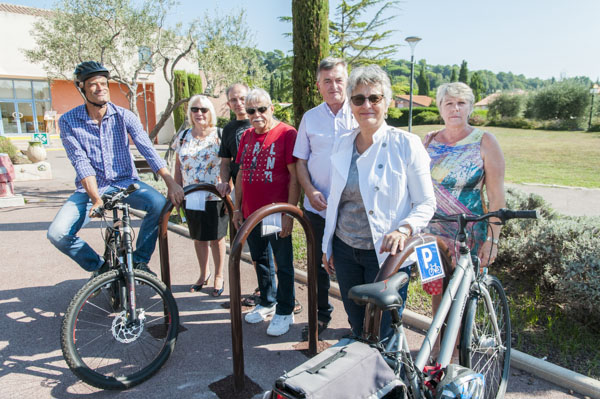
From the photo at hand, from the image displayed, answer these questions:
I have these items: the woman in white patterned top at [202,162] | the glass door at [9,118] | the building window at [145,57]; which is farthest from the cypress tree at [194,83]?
the woman in white patterned top at [202,162]

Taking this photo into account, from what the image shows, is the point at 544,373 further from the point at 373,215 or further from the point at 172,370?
the point at 172,370

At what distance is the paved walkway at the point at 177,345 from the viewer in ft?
9.78

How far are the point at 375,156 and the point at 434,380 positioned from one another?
1.22m

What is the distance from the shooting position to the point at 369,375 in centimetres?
158

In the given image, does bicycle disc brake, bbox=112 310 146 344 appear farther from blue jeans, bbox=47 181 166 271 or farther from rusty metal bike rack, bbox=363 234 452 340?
rusty metal bike rack, bbox=363 234 452 340

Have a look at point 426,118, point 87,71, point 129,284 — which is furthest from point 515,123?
point 129,284

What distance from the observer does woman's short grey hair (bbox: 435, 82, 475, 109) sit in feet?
9.77

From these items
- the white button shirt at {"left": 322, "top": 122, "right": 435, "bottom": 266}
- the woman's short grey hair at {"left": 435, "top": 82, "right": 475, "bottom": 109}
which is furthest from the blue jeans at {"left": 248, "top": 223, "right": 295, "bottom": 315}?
the woman's short grey hair at {"left": 435, "top": 82, "right": 475, "bottom": 109}

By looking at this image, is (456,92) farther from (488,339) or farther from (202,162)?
(202,162)

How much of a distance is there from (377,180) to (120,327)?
83.9 inches

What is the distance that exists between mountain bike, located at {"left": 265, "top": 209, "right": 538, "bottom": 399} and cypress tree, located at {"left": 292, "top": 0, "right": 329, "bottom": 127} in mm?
4537

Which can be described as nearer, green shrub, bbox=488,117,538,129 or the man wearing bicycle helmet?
the man wearing bicycle helmet

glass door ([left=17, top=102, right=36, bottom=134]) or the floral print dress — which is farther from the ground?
glass door ([left=17, top=102, right=36, bottom=134])

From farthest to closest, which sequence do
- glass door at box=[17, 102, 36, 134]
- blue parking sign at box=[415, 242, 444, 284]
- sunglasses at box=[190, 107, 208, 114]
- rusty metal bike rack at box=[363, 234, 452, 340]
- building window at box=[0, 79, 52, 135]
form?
glass door at box=[17, 102, 36, 134], building window at box=[0, 79, 52, 135], sunglasses at box=[190, 107, 208, 114], blue parking sign at box=[415, 242, 444, 284], rusty metal bike rack at box=[363, 234, 452, 340]
